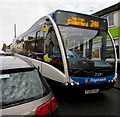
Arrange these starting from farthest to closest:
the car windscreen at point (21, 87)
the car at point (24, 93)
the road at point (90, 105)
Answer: the road at point (90, 105) → the car windscreen at point (21, 87) → the car at point (24, 93)

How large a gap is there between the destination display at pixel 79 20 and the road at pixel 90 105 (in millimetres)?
2597

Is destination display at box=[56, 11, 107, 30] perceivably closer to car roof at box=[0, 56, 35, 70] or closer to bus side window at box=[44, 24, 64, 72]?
bus side window at box=[44, 24, 64, 72]

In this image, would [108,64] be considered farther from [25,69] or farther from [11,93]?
[11,93]

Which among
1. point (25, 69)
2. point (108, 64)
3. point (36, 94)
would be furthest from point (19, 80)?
point (108, 64)

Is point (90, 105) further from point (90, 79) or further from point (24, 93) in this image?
point (24, 93)

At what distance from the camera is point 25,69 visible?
1.98 metres

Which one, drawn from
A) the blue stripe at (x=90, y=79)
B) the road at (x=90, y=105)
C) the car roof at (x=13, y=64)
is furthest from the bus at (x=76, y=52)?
the car roof at (x=13, y=64)

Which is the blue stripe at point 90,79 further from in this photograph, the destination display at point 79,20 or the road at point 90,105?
the destination display at point 79,20

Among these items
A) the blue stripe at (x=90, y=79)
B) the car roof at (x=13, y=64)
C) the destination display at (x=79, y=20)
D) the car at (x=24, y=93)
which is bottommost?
the blue stripe at (x=90, y=79)

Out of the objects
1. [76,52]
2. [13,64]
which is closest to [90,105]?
[76,52]

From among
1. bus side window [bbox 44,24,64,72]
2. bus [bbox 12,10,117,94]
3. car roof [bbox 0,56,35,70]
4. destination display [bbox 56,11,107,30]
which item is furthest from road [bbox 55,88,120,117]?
destination display [bbox 56,11,107,30]

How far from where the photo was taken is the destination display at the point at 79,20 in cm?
403

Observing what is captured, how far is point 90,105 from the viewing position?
12.9ft

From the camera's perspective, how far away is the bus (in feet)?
12.2
